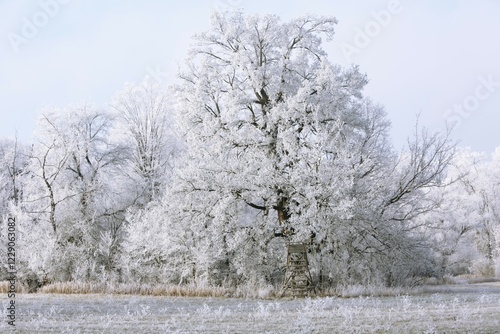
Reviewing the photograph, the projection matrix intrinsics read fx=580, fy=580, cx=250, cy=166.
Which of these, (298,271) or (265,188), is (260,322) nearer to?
(298,271)

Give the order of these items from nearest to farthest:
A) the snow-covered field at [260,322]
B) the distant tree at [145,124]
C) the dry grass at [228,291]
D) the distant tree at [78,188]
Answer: the snow-covered field at [260,322] < the dry grass at [228,291] < the distant tree at [78,188] < the distant tree at [145,124]

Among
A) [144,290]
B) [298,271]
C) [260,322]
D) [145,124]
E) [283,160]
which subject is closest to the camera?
[260,322]

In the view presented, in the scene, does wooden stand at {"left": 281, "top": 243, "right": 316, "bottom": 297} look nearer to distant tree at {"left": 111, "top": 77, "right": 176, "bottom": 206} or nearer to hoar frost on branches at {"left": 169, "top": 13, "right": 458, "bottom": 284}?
hoar frost on branches at {"left": 169, "top": 13, "right": 458, "bottom": 284}

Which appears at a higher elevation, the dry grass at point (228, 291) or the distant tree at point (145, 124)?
the distant tree at point (145, 124)

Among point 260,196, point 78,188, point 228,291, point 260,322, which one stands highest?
point 78,188

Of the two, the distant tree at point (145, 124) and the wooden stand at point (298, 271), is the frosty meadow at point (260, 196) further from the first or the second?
the distant tree at point (145, 124)

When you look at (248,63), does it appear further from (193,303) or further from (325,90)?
(193,303)

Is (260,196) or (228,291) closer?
(228,291)

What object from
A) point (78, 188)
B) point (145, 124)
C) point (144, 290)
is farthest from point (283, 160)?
point (145, 124)

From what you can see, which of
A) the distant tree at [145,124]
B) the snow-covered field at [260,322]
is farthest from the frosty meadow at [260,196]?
the distant tree at [145,124]

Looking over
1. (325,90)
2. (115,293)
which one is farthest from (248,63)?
(115,293)

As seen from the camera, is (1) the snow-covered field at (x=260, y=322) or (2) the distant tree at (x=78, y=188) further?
(2) the distant tree at (x=78, y=188)

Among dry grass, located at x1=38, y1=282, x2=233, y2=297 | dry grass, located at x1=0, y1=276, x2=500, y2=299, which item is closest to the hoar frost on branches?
dry grass, located at x1=0, y1=276, x2=500, y2=299

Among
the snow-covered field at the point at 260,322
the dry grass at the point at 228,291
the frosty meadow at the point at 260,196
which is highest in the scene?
the frosty meadow at the point at 260,196
